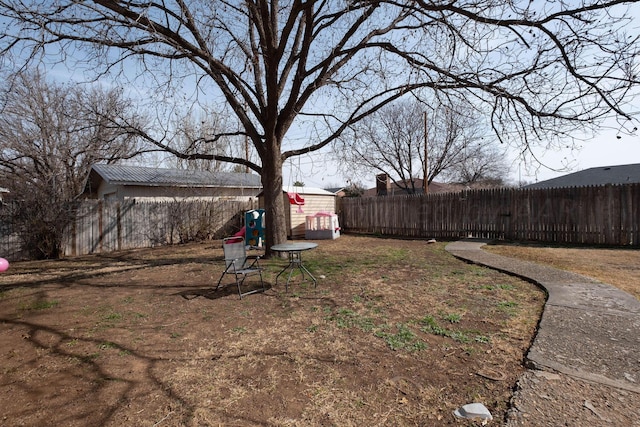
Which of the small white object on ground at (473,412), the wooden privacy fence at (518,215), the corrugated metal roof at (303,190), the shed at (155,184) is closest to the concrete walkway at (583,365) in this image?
the small white object on ground at (473,412)

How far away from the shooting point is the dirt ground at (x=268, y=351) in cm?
223

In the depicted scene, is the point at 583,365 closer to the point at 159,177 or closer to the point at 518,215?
the point at 518,215

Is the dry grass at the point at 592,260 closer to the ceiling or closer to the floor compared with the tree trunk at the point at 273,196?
closer to the floor

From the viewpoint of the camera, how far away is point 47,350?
3281 mm

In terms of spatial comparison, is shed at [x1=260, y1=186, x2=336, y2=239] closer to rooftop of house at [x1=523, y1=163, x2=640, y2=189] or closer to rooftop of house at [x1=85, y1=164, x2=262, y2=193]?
rooftop of house at [x1=85, y1=164, x2=262, y2=193]

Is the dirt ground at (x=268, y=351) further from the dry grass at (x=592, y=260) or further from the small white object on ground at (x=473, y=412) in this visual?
the dry grass at (x=592, y=260)

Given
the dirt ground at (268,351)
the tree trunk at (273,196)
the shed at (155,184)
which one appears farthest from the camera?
the shed at (155,184)

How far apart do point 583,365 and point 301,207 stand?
11943 millimetres

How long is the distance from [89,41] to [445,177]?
30053mm

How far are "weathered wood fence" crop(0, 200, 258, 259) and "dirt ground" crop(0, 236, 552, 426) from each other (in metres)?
5.13

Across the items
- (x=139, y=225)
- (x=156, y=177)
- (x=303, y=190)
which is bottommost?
(x=139, y=225)

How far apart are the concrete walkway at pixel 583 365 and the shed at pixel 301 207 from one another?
1019 cm

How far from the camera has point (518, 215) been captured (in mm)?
→ 10984

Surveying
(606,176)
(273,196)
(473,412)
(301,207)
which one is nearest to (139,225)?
(301,207)
